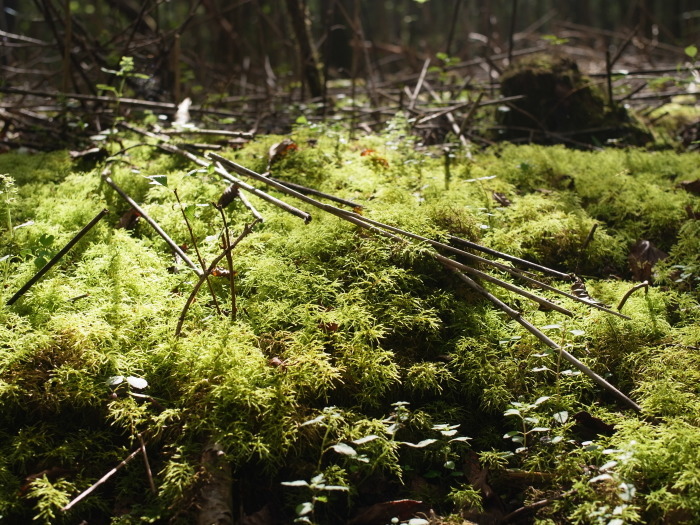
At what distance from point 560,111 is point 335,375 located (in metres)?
4.26

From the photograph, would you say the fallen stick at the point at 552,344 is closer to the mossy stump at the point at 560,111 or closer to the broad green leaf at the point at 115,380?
the broad green leaf at the point at 115,380

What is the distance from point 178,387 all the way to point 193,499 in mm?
436

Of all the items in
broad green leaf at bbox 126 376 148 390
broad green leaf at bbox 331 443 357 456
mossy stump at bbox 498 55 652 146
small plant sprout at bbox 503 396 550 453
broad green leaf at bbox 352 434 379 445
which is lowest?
small plant sprout at bbox 503 396 550 453

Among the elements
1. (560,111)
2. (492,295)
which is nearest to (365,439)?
(492,295)

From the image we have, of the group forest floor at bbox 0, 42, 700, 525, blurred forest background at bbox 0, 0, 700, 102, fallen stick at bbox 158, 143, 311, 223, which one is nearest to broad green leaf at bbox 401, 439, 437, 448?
forest floor at bbox 0, 42, 700, 525

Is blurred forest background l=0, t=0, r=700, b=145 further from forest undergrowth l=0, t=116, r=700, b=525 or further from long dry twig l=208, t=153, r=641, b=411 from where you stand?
long dry twig l=208, t=153, r=641, b=411

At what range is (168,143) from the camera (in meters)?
3.98

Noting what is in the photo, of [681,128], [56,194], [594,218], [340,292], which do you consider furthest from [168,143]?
[681,128]

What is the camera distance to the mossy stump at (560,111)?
500cm

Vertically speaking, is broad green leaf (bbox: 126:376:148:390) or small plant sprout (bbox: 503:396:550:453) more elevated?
broad green leaf (bbox: 126:376:148:390)

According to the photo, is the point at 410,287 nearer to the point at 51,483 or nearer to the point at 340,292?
the point at 340,292

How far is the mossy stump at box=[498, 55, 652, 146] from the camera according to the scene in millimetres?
5004

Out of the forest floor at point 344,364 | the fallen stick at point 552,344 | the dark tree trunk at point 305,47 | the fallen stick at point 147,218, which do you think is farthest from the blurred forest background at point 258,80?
the fallen stick at point 552,344

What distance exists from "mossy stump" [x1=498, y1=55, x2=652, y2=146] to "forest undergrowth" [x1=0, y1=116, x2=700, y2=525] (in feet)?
7.18
